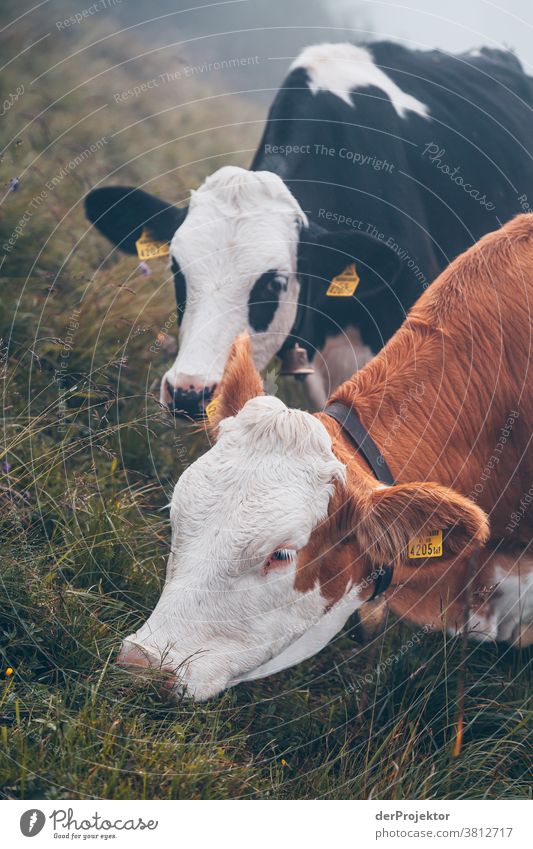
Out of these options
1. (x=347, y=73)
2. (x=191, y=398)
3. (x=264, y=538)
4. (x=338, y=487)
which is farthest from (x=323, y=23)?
(x=264, y=538)

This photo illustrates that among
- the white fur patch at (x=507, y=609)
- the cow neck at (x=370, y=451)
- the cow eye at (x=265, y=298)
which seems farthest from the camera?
the cow eye at (x=265, y=298)

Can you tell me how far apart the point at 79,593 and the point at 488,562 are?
2.08m

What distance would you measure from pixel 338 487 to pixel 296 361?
7.12 ft

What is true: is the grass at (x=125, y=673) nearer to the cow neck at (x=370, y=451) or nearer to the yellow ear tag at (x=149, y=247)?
the yellow ear tag at (x=149, y=247)

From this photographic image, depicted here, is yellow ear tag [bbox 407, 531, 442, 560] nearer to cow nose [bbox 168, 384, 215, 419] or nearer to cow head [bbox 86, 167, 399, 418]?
cow nose [bbox 168, 384, 215, 419]

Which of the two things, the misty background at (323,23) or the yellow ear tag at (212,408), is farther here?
the misty background at (323,23)

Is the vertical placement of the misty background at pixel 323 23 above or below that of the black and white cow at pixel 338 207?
above

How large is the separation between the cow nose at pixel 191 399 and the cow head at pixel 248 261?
0.15 m

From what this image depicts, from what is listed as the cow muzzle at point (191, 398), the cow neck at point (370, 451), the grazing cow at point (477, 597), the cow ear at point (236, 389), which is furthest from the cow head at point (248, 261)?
the grazing cow at point (477, 597)

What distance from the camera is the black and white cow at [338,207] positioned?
18.4ft
